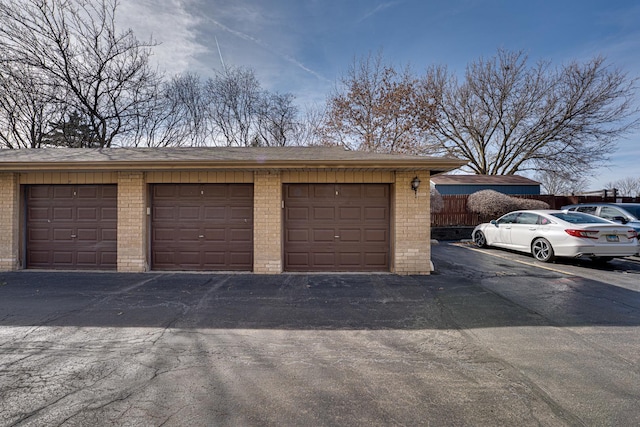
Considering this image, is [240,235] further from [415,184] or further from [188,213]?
[415,184]

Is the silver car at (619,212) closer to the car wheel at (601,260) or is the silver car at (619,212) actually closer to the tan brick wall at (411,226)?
the car wheel at (601,260)

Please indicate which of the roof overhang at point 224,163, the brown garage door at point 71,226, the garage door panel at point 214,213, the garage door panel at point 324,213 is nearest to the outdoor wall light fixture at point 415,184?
the roof overhang at point 224,163

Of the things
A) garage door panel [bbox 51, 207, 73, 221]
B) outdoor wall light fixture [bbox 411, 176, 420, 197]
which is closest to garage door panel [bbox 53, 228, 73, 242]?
garage door panel [bbox 51, 207, 73, 221]

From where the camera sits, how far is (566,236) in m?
7.64

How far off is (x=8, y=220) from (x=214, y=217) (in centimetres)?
502

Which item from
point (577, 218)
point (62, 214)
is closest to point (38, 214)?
point (62, 214)

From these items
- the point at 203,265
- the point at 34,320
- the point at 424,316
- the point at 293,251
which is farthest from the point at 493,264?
the point at 34,320

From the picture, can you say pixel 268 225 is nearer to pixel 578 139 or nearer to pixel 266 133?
pixel 266 133

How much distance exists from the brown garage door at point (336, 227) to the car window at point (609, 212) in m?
9.08

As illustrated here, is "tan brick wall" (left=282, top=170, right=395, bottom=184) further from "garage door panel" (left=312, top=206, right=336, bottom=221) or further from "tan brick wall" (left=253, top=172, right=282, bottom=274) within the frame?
"garage door panel" (left=312, top=206, right=336, bottom=221)

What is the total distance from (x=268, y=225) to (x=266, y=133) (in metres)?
17.1

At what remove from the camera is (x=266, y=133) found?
2273 cm

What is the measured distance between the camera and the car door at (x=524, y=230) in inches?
343

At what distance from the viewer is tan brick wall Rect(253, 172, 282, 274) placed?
7.12 m
